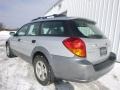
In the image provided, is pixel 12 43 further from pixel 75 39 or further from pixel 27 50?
pixel 75 39

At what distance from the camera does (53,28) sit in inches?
159

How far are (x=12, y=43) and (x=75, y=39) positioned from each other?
3633 mm

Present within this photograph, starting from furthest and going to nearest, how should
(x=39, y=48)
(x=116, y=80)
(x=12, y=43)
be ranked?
(x=12, y=43) → (x=116, y=80) → (x=39, y=48)

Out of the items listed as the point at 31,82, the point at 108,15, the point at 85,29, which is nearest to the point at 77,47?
the point at 85,29

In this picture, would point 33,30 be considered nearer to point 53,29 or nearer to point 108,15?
point 53,29

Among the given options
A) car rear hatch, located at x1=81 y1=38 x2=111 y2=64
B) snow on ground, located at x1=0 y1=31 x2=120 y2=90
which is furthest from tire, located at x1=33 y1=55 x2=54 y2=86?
car rear hatch, located at x1=81 y1=38 x2=111 y2=64

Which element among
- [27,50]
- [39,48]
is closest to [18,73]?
[27,50]

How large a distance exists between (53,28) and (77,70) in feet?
4.20

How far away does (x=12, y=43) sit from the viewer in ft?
20.7

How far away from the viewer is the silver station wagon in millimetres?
3352

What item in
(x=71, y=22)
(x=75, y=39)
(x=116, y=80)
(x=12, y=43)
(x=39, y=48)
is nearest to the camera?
(x=75, y=39)

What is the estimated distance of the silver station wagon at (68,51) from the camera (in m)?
3.35

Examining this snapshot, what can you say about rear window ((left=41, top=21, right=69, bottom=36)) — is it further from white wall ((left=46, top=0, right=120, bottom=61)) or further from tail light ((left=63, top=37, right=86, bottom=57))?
white wall ((left=46, top=0, right=120, bottom=61))

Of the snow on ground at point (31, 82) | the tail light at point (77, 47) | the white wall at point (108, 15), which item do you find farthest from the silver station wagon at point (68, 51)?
the white wall at point (108, 15)
